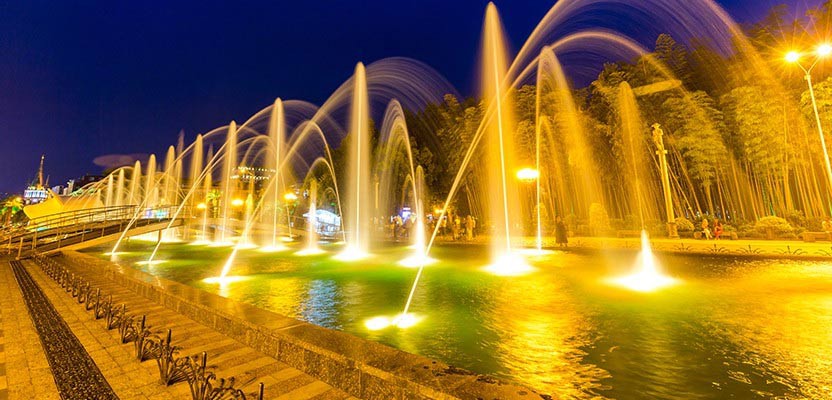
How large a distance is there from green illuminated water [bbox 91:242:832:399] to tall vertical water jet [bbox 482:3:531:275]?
5.86 metres

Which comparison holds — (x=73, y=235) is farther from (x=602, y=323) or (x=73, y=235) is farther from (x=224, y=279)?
(x=602, y=323)

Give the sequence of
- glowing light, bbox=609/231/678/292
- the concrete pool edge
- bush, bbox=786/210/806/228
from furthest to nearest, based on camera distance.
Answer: bush, bbox=786/210/806/228
glowing light, bbox=609/231/678/292
the concrete pool edge

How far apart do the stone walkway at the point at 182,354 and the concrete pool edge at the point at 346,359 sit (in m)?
0.14

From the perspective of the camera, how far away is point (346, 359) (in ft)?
14.1

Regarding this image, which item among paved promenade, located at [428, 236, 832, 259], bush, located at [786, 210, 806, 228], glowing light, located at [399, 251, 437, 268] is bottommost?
glowing light, located at [399, 251, 437, 268]

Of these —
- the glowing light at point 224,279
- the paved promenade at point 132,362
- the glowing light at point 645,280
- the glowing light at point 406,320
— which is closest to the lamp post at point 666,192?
the glowing light at point 645,280

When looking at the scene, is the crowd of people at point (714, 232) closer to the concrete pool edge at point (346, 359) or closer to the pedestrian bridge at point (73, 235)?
the concrete pool edge at point (346, 359)

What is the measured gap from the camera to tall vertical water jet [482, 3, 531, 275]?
19716mm

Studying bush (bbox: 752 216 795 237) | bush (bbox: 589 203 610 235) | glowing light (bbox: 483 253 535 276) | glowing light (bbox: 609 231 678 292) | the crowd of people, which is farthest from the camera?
bush (bbox: 589 203 610 235)

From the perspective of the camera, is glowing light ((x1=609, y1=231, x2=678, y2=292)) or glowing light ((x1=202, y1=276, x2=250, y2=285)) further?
glowing light ((x1=202, y1=276, x2=250, y2=285))

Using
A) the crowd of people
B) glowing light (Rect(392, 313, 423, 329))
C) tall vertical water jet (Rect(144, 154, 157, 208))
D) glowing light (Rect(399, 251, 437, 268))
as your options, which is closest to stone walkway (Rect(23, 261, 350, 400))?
glowing light (Rect(392, 313, 423, 329))

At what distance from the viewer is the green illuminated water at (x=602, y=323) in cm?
479

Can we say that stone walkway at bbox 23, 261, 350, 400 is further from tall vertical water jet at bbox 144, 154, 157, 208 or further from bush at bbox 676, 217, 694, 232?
tall vertical water jet at bbox 144, 154, 157, 208

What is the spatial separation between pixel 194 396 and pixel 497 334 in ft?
15.9
